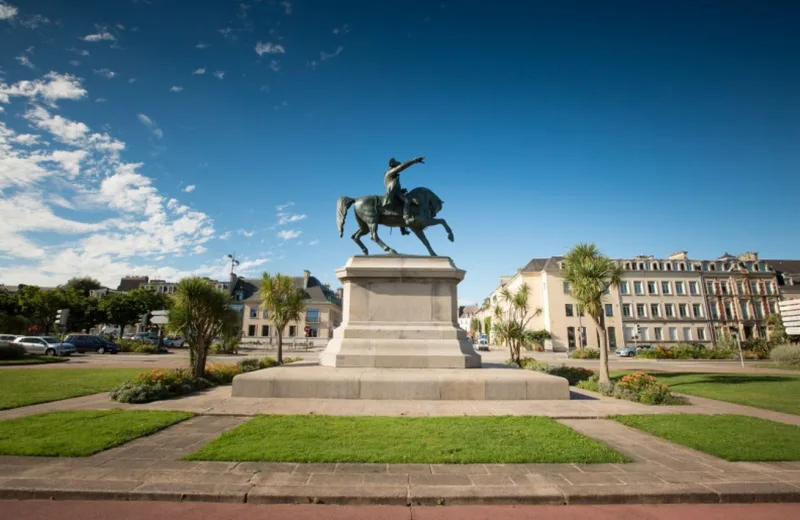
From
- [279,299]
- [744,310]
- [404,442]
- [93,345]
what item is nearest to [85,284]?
[93,345]

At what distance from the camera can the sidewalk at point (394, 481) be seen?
4.45m

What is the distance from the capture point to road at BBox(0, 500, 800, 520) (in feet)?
13.6

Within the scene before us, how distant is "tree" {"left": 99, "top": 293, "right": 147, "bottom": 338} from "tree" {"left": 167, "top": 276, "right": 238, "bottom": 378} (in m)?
54.8

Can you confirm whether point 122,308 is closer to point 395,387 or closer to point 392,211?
point 392,211

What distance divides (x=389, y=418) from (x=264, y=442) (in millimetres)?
2726

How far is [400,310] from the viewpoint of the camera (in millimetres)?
13617

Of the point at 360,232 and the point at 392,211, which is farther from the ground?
the point at 392,211

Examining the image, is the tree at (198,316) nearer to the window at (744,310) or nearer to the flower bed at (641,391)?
the flower bed at (641,391)

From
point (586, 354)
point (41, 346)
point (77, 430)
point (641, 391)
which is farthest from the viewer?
point (586, 354)

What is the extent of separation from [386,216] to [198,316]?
9146mm

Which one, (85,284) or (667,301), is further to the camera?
(85,284)

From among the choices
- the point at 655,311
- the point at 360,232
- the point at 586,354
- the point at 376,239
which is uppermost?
the point at 360,232

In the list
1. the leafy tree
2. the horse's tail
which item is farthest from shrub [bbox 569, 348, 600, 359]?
the leafy tree

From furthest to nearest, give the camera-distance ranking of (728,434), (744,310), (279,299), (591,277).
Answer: (744,310), (279,299), (591,277), (728,434)
